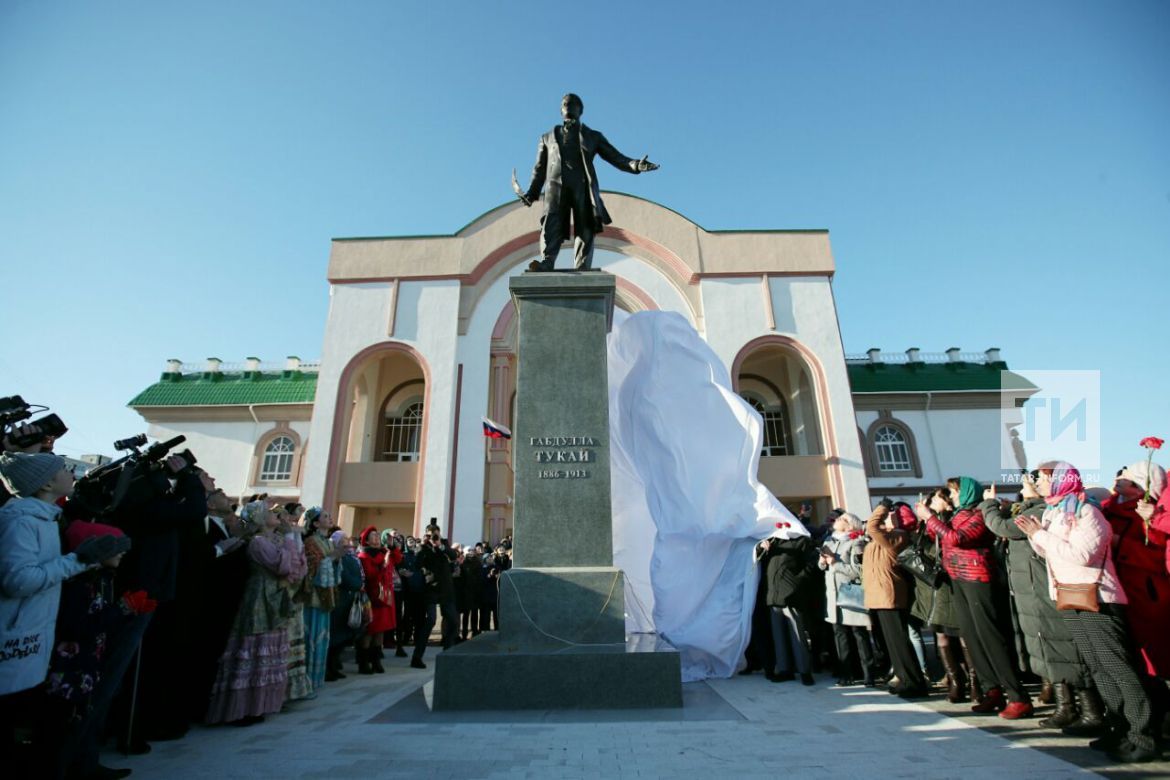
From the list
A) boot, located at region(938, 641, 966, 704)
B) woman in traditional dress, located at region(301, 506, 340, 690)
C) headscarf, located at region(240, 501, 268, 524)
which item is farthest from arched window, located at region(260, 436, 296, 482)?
boot, located at region(938, 641, 966, 704)

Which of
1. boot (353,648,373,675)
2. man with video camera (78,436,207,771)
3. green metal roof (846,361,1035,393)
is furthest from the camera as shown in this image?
green metal roof (846,361,1035,393)

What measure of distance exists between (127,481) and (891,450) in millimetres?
24789

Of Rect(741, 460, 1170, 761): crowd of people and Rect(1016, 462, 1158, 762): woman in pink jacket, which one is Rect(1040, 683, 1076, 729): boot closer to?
Rect(741, 460, 1170, 761): crowd of people

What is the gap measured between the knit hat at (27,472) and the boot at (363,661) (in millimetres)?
5071

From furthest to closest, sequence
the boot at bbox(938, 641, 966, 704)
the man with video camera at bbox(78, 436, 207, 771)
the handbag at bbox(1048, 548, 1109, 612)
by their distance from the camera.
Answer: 1. the boot at bbox(938, 641, 966, 704)
2. the handbag at bbox(1048, 548, 1109, 612)
3. the man with video camera at bbox(78, 436, 207, 771)

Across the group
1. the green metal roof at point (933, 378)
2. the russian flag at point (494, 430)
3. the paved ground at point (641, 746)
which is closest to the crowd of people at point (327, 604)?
the paved ground at point (641, 746)

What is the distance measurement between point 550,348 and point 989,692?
458cm

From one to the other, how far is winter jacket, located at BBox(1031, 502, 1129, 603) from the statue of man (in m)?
4.51

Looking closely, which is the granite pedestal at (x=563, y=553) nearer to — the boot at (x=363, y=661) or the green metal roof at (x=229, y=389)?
the boot at (x=363, y=661)

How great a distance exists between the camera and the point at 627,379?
7.07m

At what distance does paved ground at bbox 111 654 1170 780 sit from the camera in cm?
311

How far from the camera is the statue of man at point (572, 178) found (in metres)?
6.20

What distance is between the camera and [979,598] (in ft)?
15.2

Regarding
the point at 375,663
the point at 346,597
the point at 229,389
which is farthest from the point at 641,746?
the point at 229,389
